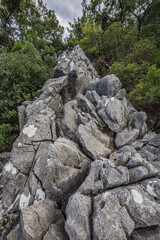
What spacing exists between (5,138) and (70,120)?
10.8 meters

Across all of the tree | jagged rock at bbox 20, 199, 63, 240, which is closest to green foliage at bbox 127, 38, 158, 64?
jagged rock at bbox 20, 199, 63, 240

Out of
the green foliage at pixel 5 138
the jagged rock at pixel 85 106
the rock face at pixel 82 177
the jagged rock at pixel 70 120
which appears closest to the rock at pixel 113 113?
the rock face at pixel 82 177

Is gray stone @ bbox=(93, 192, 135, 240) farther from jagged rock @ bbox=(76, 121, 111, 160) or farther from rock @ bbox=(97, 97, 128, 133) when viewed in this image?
rock @ bbox=(97, 97, 128, 133)

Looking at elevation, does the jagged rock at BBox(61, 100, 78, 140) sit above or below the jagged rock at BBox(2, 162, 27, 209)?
above

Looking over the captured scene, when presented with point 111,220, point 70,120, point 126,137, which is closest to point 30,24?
point 70,120

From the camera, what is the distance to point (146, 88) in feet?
36.2

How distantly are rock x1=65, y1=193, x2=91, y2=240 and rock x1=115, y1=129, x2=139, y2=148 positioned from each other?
584 cm

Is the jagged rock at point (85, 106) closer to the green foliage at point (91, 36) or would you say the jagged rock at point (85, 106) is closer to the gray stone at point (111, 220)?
the gray stone at point (111, 220)

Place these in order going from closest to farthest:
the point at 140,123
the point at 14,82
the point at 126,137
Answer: the point at 126,137, the point at 140,123, the point at 14,82

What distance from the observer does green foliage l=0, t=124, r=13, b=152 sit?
1430 cm

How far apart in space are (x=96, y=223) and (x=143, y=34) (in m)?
31.1

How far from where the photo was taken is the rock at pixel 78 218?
405 centimetres

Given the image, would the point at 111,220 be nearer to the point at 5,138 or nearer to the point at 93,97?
the point at 93,97

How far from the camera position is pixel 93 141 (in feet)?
28.6
